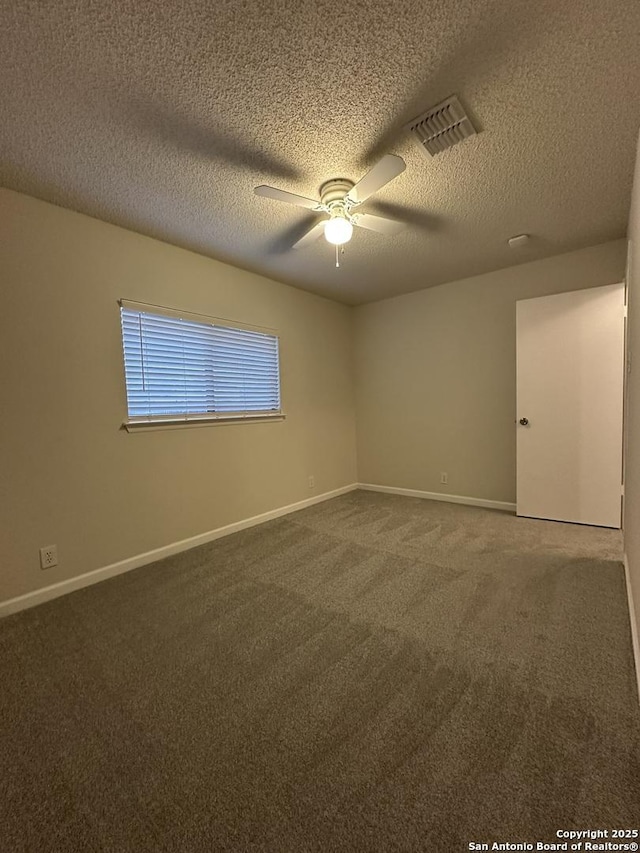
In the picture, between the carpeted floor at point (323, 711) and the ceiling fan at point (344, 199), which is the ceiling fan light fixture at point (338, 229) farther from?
the carpeted floor at point (323, 711)

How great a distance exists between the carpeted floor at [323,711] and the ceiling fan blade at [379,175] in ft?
7.28

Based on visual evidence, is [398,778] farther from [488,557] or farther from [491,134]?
[491,134]

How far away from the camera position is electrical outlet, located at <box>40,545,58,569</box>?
2.20m

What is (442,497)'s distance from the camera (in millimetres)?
4129

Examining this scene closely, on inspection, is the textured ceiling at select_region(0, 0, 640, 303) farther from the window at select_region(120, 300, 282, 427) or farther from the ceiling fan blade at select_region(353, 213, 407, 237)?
the window at select_region(120, 300, 282, 427)

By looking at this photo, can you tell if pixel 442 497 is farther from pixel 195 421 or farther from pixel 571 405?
pixel 195 421

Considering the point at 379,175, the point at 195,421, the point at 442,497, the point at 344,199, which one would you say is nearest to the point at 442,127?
the point at 379,175

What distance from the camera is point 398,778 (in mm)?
1062

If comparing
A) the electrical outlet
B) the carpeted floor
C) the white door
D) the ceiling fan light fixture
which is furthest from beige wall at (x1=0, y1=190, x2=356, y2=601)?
the white door

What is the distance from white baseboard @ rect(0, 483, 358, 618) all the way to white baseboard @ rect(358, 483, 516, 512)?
1.23 m

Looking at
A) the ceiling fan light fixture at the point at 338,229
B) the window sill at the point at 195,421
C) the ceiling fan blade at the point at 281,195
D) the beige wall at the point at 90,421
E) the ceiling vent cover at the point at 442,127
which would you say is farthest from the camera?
the window sill at the point at 195,421

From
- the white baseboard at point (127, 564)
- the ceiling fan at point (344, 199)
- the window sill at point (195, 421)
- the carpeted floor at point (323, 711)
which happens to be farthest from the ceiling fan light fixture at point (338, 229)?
the white baseboard at point (127, 564)

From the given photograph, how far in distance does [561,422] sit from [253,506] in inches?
118

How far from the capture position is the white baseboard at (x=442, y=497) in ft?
12.2
